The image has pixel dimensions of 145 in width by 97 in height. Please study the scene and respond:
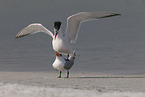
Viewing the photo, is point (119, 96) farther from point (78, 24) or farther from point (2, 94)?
point (78, 24)

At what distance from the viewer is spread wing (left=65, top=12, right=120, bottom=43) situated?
8.88m

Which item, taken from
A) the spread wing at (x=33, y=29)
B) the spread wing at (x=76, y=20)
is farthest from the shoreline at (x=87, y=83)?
the spread wing at (x=33, y=29)

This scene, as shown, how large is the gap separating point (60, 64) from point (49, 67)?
134 inches

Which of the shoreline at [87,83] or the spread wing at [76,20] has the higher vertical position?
the spread wing at [76,20]

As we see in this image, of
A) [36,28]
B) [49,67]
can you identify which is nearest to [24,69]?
[49,67]

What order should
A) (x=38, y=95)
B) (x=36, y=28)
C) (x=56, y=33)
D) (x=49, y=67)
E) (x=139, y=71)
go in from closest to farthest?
1. (x=38, y=95)
2. (x=56, y=33)
3. (x=36, y=28)
4. (x=139, y=71)
5. (x=49, y=67)

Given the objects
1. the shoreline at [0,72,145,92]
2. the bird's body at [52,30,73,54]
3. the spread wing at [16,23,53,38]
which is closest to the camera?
the shoreline at [0,72,145,92]

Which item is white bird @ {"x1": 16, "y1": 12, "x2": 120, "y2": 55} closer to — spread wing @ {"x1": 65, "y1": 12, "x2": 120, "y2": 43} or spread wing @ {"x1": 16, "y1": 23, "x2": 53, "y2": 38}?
spread wing @ {"x1": 65, "y1": 12, "x2": 120, "y2": 43}

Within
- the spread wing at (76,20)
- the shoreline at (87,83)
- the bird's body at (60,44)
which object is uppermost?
the spread wing at (76,20)

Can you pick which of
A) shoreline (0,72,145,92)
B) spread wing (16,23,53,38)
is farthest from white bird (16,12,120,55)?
shoreline (0,72,145,92)

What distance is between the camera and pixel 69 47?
9031 millimetres

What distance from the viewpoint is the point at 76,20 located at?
918 cm

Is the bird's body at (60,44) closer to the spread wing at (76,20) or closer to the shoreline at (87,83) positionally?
the spread wing at (76,20)

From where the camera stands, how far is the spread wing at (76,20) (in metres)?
8.88
